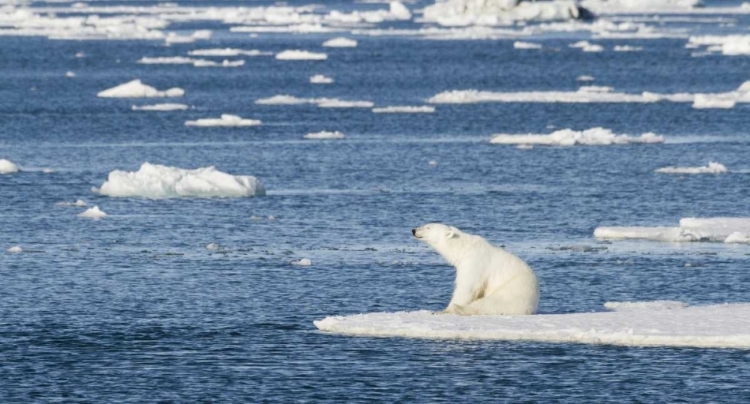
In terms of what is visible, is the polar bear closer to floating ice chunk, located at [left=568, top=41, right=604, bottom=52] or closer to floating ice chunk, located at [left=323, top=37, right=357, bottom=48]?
floating ice chunk, located at [left=568, top=41, right=604, bottom=52]

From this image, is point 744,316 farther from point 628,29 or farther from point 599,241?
point 628,29

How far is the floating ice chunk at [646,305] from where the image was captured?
73.3 feet

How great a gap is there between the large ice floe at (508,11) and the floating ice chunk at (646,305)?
98138mm

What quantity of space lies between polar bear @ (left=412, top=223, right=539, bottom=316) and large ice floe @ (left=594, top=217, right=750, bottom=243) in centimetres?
970

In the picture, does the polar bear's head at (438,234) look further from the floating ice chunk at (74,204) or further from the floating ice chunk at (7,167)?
the floating ice chunk at (7,167)

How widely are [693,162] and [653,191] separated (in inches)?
264

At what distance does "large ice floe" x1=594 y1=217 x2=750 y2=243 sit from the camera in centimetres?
2972

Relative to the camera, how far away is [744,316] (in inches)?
818

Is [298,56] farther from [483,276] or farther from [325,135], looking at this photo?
[483,276]

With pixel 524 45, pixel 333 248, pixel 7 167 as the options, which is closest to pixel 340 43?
pixel 524 45

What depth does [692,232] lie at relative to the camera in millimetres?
29906

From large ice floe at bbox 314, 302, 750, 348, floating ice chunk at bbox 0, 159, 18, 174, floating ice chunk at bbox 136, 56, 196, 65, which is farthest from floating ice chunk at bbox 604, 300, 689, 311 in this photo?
floating ice chunk at bbox 136, 56, 196, 65

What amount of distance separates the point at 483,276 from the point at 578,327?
3.97ft

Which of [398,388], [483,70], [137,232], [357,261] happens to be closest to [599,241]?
[357,261]
